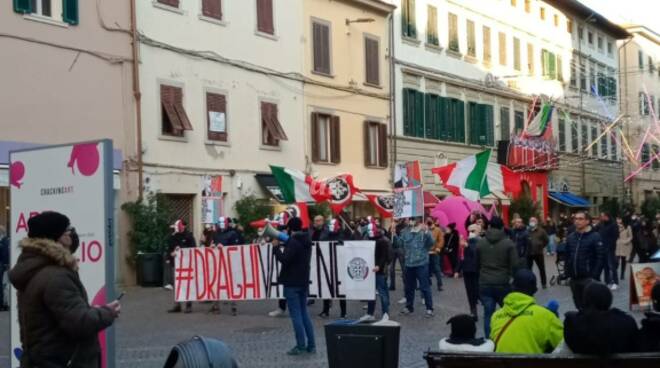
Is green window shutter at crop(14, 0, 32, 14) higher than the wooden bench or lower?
higher

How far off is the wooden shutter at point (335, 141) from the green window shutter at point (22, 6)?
13.6 meters

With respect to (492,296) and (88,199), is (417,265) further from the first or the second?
(88,199)

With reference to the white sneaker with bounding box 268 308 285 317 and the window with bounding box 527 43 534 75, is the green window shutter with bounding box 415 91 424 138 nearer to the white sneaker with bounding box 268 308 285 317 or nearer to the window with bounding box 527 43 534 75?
the window with bounding box 527 43 534 75

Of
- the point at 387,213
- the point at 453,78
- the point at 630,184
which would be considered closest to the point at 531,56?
the point at 453,78

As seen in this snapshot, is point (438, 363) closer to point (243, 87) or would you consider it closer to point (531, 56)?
point (243, 87)

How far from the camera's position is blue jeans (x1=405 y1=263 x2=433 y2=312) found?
18.8 metres

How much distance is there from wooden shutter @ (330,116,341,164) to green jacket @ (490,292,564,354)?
2689 centimetres

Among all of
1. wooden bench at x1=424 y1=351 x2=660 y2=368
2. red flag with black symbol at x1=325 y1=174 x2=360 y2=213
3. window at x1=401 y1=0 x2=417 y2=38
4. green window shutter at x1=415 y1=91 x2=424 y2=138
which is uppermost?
window at x1=401 y1=0 x2=417 y2=38

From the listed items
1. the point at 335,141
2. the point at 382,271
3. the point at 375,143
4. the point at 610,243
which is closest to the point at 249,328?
the point at 382,271

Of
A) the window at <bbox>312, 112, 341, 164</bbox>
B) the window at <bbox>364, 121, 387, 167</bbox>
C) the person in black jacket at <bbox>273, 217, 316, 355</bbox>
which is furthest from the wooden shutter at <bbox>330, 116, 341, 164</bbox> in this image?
the person in black jacket at <bbox>273, 217, 316, 355</bbox>

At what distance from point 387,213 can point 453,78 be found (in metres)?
14.7

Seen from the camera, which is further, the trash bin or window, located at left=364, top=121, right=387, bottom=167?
window, located at left=364, top=121, right=387, bottom=167

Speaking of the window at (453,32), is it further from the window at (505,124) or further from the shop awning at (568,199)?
the shop awning at (568,199)

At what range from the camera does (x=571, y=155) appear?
2295 inches
